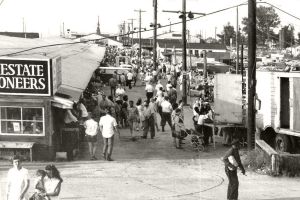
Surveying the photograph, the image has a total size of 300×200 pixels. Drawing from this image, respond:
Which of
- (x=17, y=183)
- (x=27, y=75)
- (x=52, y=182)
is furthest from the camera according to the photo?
(x=27, y=75)

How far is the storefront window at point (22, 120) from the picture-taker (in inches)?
603

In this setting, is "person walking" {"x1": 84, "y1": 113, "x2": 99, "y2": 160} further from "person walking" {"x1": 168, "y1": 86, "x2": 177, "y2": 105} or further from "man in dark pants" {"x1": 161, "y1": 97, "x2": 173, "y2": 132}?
"person walking" {"x1": 168, "y1": 86, "x2": 177, "y2": 105}

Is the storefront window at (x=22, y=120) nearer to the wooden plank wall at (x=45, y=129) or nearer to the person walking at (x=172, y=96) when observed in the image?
the wooden plank wall at (x=45, y=129)

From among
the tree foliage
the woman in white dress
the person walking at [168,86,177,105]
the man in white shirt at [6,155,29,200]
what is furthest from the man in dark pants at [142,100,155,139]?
the tree foliage

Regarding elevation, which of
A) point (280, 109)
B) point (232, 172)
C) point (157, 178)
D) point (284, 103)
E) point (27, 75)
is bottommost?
point (157, 178)

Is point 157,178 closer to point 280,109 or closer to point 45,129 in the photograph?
point 45,129

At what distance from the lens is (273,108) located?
17188mm

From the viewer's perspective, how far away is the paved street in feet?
39.7

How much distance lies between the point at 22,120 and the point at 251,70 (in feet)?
21.0

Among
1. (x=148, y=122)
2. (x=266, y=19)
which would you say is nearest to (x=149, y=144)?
(x=148, y=122)

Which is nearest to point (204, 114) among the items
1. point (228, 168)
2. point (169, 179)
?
point (169, 179)

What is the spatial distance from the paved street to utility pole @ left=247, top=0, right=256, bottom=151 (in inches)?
47.8

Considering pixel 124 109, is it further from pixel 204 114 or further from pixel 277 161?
pixel 277 161

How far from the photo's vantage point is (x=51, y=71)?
1505 centimetres
